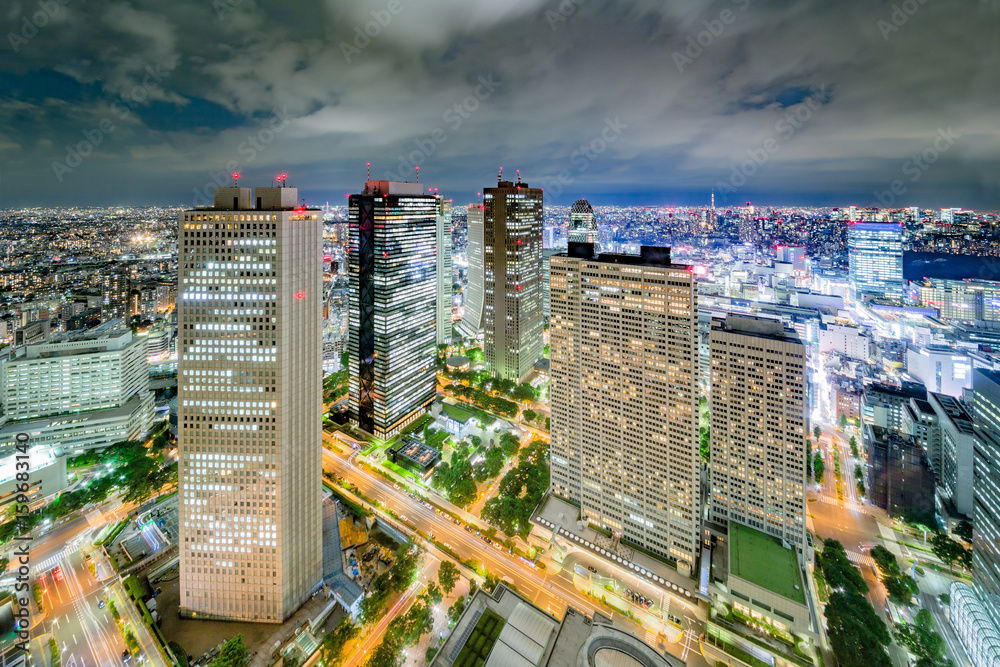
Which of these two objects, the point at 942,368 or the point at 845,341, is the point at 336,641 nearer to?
the point at 942,368

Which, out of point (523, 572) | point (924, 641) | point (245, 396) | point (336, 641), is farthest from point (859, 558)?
point (245, 396)

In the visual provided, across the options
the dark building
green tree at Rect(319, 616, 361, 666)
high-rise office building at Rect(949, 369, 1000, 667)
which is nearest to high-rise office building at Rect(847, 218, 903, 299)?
the dark building

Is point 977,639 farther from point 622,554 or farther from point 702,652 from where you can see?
point 622,554

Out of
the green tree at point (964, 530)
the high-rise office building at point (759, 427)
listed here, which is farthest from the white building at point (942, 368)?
the high-rise office building at point (759, 427)

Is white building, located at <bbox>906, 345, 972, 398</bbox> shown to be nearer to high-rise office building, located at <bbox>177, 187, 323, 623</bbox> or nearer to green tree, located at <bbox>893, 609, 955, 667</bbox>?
green tree, located at <bbox>893, 609, 955, 667</bbox>

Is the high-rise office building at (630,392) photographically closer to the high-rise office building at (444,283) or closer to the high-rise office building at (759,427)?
the high-rise office building at (759,427)

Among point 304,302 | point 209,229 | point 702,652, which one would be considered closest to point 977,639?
point 702,652

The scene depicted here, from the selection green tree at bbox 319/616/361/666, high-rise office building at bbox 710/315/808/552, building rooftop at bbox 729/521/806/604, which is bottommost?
green tree at bbox 319/616/361/666
